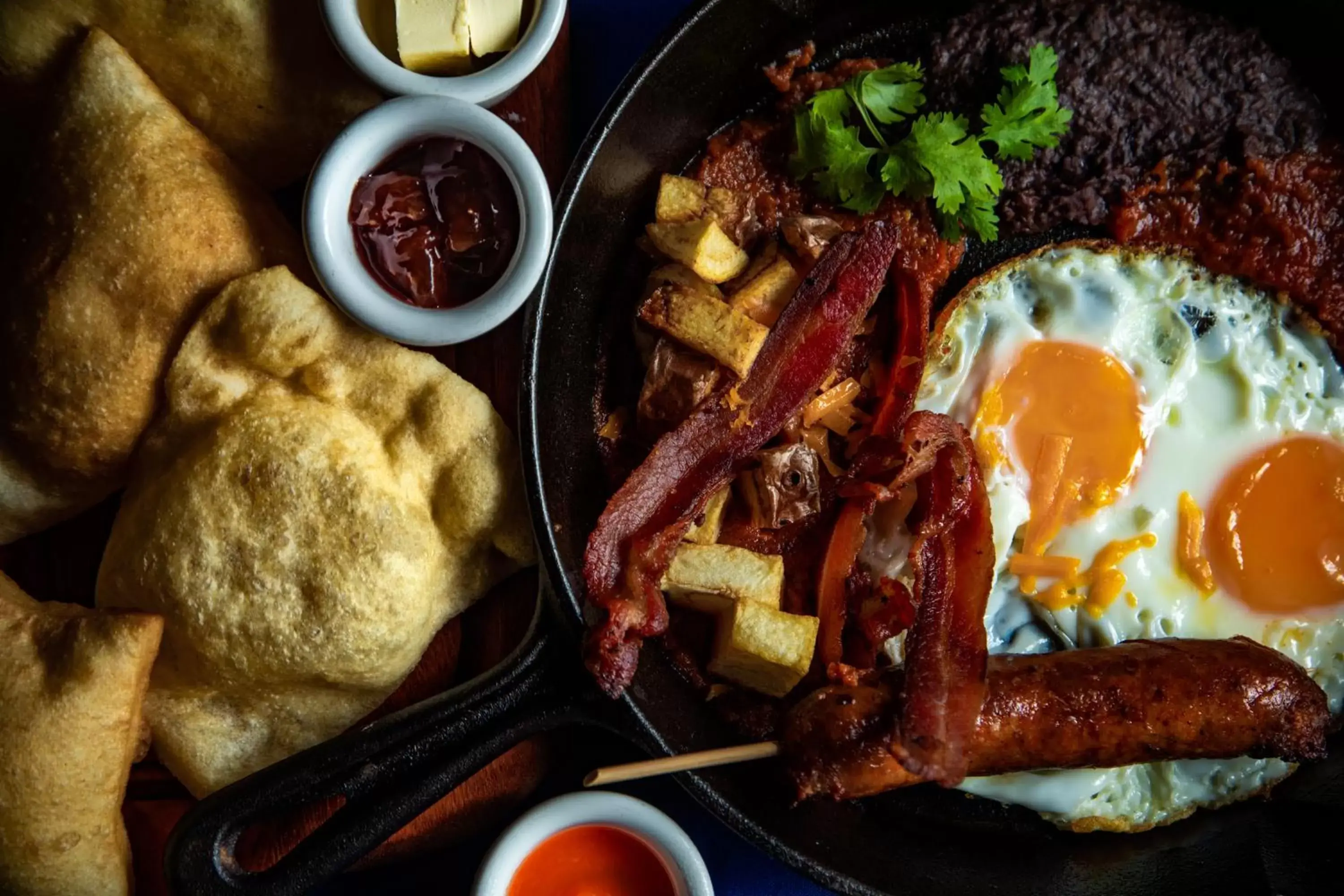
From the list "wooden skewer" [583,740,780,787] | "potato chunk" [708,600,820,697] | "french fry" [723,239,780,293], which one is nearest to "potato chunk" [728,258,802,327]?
"french fry" [723,239,780,293]

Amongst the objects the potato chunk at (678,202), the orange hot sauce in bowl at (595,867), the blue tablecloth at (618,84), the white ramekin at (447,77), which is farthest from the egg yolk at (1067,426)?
the white ramekin at (447,77)

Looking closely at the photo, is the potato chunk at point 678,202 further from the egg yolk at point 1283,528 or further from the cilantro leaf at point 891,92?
the egg yolk at point 1283,528

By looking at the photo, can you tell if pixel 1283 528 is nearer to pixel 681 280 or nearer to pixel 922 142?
pixel 922 142

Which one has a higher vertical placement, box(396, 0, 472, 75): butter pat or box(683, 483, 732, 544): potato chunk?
box(396, 0, 472, 75): butter pat

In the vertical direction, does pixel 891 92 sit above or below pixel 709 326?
above

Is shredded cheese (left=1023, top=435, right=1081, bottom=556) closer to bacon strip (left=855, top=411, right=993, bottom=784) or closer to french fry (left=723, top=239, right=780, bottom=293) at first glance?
bacon strip (left=855, top=411, right=993, bottom=784)

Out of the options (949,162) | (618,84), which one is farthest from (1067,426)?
(618,84)
